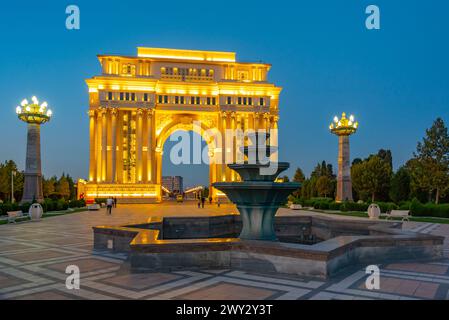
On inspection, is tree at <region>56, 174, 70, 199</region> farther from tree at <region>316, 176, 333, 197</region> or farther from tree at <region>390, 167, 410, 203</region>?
tree at <region>390, 167, 410, 203</region>

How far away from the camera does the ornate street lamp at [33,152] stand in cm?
3272

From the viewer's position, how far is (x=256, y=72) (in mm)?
66938

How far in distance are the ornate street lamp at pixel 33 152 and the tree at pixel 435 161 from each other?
40661 millimetres

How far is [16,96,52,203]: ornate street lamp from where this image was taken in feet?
107

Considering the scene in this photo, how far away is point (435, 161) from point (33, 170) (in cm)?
4229

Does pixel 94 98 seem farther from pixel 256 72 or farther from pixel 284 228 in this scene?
pixel 284 228

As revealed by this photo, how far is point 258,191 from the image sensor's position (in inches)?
432

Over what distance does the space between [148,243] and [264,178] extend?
16.3ft

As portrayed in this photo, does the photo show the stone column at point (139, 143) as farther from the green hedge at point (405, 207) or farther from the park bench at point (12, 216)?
the park bench at point (12, 216)

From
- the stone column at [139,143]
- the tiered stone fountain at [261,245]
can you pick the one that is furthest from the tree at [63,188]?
the tiered stone fountain at [261,245]

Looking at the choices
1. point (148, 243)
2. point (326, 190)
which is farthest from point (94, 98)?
point (148, 243)

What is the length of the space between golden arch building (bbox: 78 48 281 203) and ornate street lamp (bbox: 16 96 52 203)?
23481 mm

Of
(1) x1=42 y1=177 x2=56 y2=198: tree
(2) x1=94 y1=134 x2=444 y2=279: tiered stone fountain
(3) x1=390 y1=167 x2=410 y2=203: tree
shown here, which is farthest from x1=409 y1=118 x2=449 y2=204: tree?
(1) x1=42 y1=177 x2=56 y2=198: tree

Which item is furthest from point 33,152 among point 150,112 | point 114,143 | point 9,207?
point 150,112
